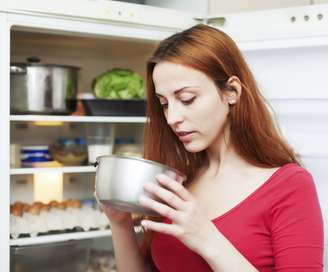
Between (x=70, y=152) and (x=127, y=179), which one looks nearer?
(x=127, y=179)

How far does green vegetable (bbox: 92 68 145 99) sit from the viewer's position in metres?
1.69

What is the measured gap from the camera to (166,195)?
2.93 feet

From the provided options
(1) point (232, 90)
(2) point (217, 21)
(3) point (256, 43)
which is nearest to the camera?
(1) point (232, 90)

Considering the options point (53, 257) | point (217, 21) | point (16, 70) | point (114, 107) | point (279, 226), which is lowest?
point (53, 257)

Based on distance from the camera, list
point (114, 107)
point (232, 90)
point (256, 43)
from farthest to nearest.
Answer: point (114, 107)
point (256, 43)
point (232, 90)

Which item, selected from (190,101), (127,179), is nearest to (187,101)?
(190,101)

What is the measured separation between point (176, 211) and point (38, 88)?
819 mm

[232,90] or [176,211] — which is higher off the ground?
[232,90]

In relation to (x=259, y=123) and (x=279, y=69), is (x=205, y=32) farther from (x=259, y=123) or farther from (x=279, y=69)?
(x=279, y=69)

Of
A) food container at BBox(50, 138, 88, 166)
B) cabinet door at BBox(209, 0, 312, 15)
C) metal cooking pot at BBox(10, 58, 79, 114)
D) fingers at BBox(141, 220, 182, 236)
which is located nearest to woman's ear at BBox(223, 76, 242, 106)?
fingers at BBox(141, 220, 182, 236)

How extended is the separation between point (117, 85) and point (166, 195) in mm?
866

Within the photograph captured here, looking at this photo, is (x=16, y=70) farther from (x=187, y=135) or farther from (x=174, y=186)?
(x=174, y=186)

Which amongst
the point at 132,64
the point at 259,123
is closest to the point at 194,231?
the point at 259,123

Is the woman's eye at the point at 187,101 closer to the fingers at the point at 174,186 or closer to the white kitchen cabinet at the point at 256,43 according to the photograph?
the fingers at the point at 174,186
